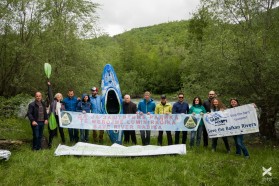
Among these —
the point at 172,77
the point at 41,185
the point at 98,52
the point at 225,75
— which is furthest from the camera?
the point at 172,77

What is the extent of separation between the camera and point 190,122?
956 cm

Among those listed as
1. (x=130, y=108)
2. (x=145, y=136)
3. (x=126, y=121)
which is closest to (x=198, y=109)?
(x=145, y=136)

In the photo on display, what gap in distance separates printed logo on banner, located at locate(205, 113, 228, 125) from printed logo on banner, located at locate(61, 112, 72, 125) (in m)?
4.12

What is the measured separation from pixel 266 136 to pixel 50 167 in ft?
26.8

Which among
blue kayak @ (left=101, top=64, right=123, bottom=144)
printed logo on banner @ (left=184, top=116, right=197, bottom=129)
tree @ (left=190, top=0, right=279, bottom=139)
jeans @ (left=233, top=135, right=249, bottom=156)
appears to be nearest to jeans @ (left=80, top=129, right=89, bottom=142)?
blue kayak @ (left=101, top=64, right=123, bottom=144)

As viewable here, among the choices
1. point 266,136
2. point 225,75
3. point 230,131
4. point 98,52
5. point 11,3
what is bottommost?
point 266,136

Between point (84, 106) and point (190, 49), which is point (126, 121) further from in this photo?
point (190, 49)

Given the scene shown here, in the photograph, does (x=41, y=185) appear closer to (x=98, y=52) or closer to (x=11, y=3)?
(x=11, y=3)

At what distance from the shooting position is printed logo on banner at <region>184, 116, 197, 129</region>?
9516mm

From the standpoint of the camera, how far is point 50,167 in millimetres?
7832

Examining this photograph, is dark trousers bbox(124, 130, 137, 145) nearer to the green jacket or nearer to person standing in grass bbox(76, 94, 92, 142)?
the green jacket

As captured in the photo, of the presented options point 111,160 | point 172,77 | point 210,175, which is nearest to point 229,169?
point 210,175

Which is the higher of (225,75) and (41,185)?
(225,75)

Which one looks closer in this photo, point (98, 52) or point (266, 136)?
point (266, 136)
